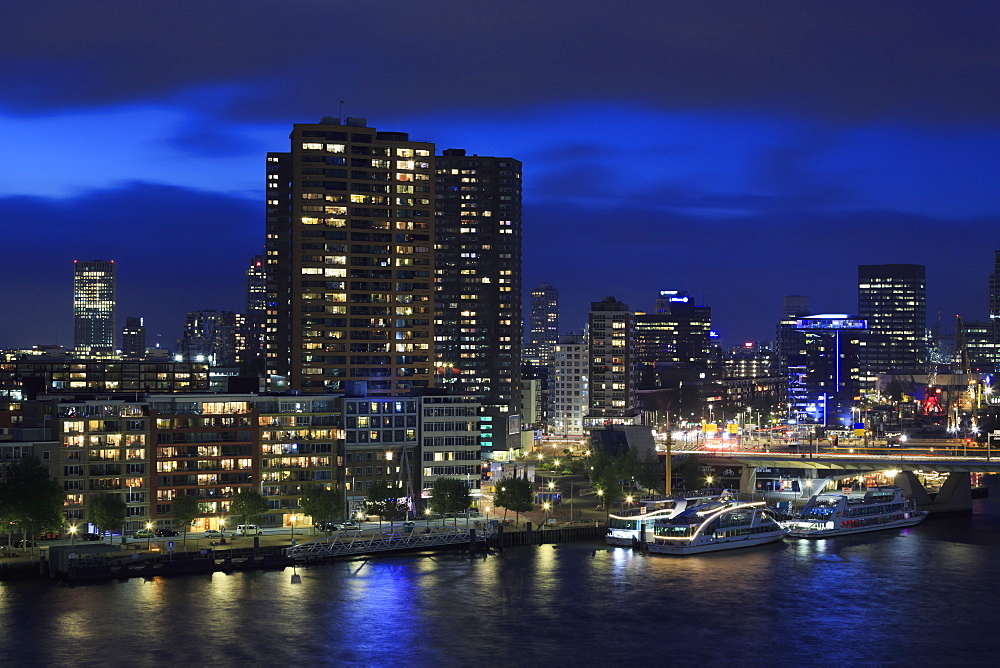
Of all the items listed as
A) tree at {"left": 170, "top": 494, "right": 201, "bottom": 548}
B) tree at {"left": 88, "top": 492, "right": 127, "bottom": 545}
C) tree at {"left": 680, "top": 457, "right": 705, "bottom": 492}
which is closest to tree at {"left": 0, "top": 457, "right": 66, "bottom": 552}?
tree at {"left": 88, "top": 492, "right": 127, "bottom": 545}

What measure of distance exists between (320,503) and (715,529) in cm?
2880

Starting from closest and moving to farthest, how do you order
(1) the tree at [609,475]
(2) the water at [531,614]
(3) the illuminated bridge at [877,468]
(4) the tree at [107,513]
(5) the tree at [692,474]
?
(2) the water at [531,614]
(4) the tree at [107,513]
(1) the tree at [609,475]
(3) the illuminated bridge at [877,468]
(5) the tree at [692,474]

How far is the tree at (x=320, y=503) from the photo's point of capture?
98000 mm

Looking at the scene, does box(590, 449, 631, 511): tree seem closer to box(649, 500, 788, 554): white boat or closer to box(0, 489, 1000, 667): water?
box(649, 500, 788, 554): white boat

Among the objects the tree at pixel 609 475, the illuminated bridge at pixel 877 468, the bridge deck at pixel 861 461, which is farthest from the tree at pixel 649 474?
the bridge deck at pixel 861 461

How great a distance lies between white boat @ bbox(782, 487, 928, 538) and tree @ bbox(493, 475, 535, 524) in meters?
20.6

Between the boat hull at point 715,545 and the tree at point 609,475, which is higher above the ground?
the tree at point 609,475

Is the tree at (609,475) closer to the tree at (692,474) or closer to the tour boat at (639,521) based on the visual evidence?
the tree at (692,474)

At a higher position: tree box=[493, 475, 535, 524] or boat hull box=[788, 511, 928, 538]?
tree box=[493, 475, 535, 524]

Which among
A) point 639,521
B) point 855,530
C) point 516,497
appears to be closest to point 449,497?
point 516,497

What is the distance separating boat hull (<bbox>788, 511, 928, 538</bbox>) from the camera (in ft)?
349

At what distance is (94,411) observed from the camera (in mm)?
96312

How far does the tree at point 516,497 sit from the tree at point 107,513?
95.6 ft

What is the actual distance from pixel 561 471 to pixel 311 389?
96.9 ft
